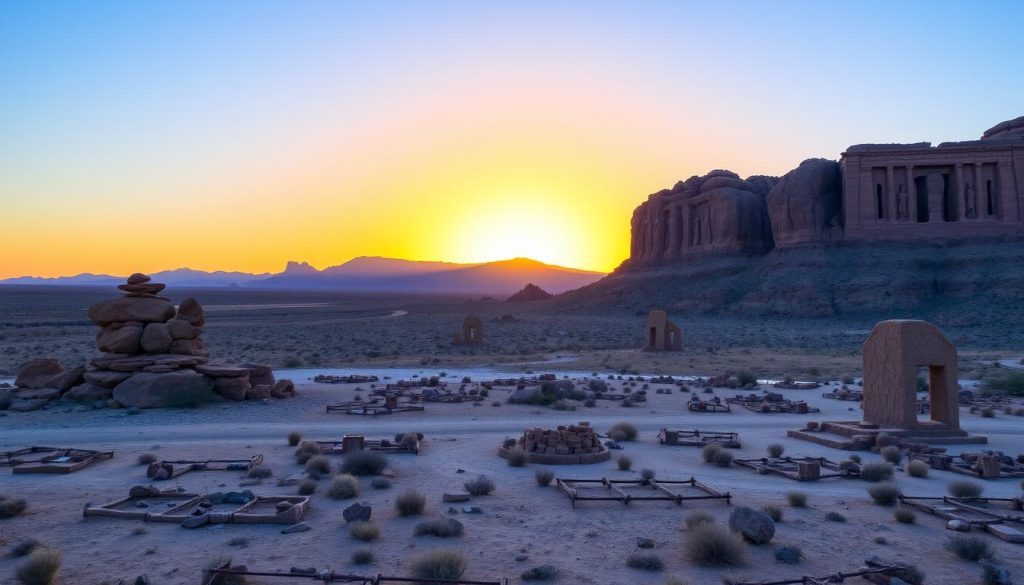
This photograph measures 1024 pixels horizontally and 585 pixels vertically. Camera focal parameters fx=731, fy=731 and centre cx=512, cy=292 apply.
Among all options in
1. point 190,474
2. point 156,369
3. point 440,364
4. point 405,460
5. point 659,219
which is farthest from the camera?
point 659,219

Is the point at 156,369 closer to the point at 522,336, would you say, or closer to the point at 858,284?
the point at 522,336

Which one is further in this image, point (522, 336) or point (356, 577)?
point (522, 336)

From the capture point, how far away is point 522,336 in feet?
A: 188

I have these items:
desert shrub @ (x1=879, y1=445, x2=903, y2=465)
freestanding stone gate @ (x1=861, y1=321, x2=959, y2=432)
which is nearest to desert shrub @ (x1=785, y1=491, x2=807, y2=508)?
desert shrub @ (x1=879, y1=445, x2=903, y2=465)

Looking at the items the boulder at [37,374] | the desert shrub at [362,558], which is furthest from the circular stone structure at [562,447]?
the boulder at [37,374]

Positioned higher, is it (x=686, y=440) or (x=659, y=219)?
(x=659, y=219)

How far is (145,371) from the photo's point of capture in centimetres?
2353

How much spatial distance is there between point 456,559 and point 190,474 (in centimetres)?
733

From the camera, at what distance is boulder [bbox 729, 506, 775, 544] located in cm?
920

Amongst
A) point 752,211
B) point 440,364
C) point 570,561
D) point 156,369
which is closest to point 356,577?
point 570,561

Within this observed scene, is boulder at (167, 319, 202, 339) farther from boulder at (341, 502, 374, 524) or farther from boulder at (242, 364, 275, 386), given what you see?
boulder at (341, 502, 374, 524)

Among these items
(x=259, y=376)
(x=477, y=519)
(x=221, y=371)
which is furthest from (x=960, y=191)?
(x=477, y=519)

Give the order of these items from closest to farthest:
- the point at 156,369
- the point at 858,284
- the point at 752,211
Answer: the point at 156,369 < the point at 858,284 < the point at 752,211

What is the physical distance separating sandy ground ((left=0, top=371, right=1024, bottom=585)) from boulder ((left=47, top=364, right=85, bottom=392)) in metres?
5.10
